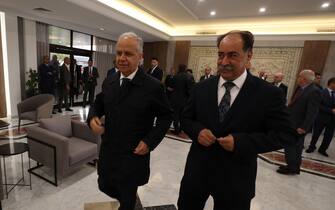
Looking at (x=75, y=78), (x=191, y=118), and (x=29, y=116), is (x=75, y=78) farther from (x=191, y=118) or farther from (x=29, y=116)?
(x=191, y=118)

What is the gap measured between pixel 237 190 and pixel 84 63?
7.07m

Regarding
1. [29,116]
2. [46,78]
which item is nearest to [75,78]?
[46,78]

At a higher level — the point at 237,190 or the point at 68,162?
the point at 237,190

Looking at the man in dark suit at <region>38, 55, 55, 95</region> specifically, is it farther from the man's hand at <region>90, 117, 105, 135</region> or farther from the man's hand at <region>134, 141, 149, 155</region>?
the man's hand at <region>134, 141, 149, 155</region>

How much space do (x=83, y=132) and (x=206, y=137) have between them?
7.32ft

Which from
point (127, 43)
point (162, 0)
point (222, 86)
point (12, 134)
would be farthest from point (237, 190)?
point (162, 0)

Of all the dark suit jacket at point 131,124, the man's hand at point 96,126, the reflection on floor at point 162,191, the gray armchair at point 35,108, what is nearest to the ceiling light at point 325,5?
the reflection on floor at point 162,191

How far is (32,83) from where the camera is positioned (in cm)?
494

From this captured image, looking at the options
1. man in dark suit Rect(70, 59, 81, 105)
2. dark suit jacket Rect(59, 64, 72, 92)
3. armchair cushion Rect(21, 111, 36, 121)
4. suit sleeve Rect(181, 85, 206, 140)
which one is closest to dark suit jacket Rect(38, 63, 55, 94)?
dark suit jacket Rect(59, 64, 72, 92)

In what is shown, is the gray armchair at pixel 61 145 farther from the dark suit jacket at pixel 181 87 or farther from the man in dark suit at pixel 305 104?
the man in dark suit at pixel 305 104

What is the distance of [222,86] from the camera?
1.12 m

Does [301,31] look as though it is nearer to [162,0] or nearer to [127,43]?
[162,0]

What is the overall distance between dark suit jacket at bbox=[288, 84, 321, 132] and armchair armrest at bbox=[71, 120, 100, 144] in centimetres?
273

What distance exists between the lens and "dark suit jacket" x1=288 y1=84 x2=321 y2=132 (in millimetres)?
2443
